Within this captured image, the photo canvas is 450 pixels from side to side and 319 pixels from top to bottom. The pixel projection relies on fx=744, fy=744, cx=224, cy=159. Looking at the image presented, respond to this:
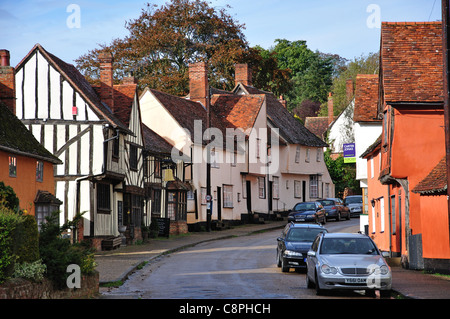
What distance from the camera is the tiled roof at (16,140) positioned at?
26.4 metres

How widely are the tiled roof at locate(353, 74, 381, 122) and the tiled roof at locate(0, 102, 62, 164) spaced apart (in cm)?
1658

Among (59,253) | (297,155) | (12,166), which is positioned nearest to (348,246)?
(59,253)

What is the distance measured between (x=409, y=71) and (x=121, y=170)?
50.5ft

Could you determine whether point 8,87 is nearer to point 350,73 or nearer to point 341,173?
point 341,173

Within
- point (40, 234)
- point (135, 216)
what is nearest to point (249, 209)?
point (135, 216)

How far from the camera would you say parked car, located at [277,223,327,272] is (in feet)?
83.4

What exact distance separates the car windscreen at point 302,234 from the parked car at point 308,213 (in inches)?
905

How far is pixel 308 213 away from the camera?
50344 millimetres

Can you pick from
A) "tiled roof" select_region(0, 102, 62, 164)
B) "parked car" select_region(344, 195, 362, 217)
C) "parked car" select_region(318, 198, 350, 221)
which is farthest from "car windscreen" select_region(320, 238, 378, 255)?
"parked car" select_region(344, 195, 362, 217)

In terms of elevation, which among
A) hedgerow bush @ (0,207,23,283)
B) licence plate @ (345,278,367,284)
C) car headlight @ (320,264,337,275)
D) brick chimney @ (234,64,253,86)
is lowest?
licence plate @ (345,278,367,284)

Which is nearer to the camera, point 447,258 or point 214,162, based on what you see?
point 447,258

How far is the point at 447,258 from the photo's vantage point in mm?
24719

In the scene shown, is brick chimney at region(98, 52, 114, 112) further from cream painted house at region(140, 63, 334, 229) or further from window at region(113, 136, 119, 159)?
cream painted house at region(140, 63, 334, 229)

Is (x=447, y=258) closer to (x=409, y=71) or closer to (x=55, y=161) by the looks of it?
(x=409, y=71)
